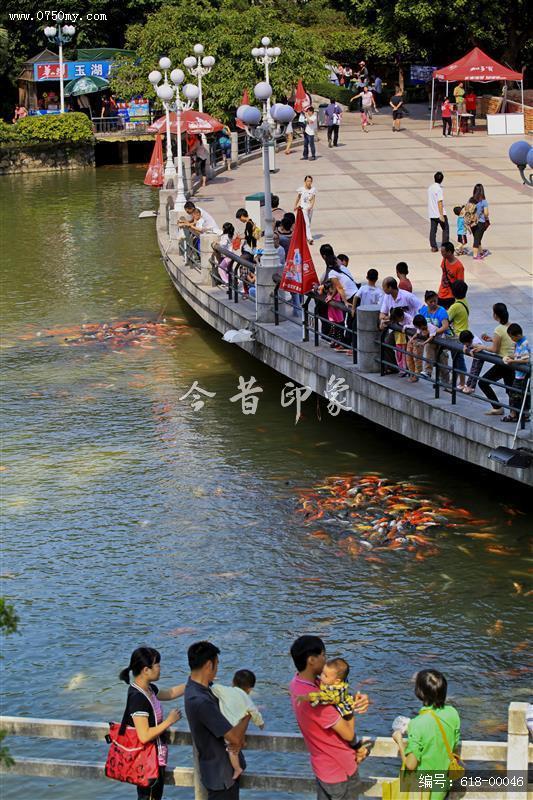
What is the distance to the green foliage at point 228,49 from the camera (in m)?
47.9

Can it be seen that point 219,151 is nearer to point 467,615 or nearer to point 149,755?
point 467,615

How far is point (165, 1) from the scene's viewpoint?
6084 centimetres

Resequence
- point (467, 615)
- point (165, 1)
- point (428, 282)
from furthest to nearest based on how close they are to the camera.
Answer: point (165, 1) < point (428, 282) < point (467, 615)

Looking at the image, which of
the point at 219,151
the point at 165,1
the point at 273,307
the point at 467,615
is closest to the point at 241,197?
the point at 219,151

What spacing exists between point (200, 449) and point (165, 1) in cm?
4549

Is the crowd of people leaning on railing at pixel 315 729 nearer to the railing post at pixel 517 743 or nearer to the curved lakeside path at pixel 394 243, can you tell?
the railing post at pixel 517 743

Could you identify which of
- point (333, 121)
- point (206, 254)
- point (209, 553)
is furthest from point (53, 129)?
point (209, 553)

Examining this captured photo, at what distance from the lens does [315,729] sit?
8289 millimetres

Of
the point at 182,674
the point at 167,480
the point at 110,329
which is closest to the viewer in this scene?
the point at 182,674

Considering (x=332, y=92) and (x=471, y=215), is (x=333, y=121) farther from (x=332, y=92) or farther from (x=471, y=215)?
(x=471, y=215)

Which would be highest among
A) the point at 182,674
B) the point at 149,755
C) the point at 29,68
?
the point at 29,68

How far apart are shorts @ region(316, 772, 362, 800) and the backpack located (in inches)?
769

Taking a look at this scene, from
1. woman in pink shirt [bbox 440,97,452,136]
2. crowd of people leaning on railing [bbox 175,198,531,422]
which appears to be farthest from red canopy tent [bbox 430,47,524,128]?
crowd of people leaning on railing [bbox 175,198,531,422]

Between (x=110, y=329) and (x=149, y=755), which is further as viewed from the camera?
(x=110, y=329)
